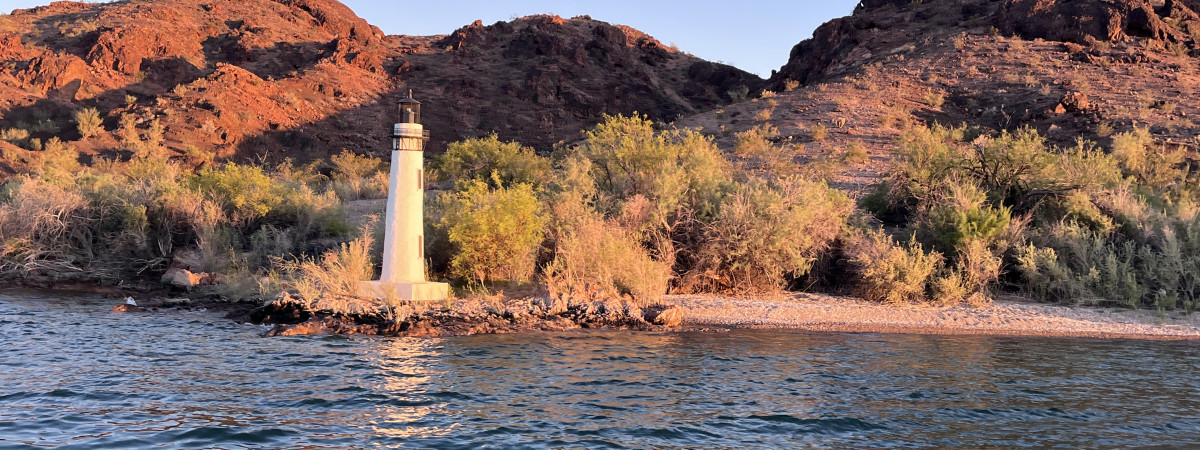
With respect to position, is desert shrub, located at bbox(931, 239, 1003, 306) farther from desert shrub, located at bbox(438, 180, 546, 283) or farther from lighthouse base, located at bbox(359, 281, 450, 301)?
lighthouse base, located at bbox(359, 281, 450, 301)

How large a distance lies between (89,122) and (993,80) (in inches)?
1545

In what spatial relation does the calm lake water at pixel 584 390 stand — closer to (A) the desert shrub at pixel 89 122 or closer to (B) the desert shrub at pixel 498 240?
(B) the desert shrub at pixel 498 240

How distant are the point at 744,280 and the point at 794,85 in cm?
2884

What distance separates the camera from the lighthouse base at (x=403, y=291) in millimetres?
13117

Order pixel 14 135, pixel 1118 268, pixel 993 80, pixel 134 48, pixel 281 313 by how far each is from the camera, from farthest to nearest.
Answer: pixel 134 48
pixel 14 135
pixel 993 80
pixel 1118 268
pixel 281 313

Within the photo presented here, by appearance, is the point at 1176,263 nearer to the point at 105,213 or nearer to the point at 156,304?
the point at 156,304

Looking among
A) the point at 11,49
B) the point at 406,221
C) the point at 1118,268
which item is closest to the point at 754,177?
the point at 1118,268

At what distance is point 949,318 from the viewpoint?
45.2 ft

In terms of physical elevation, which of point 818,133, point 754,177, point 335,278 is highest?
point 818,133

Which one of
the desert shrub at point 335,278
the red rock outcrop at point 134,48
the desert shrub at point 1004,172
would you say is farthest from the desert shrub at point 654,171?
the red rock outcrop at point 134,48

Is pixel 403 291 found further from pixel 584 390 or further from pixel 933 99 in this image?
pixel 933 99

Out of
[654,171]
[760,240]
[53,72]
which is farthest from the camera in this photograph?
[53,72]

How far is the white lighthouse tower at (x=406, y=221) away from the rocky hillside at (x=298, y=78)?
28.1 meters

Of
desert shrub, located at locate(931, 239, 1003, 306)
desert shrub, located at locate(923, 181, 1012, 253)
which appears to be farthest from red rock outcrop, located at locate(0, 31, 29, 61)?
desert shrub, located at locate(931, 239, 1003, 306)
